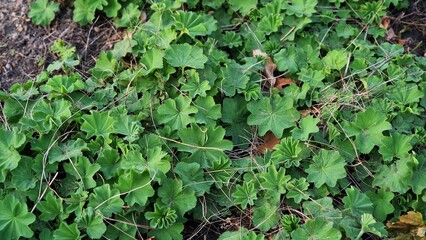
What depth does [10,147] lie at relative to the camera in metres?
2.78

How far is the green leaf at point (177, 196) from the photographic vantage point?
2729 mm

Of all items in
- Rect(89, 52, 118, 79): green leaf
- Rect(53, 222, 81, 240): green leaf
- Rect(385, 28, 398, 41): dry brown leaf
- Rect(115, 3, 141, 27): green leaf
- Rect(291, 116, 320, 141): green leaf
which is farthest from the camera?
Rect(385, 28, 398, 41): dry brown leaf

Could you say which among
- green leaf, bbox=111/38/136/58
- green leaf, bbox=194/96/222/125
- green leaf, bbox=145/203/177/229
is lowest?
green leaf, bbox=145/203/177/229

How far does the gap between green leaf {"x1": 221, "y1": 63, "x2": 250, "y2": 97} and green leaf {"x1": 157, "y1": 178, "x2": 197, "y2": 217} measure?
590 millimetres

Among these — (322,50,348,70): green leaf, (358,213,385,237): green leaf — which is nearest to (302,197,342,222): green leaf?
(358,213,385,237): green leaf

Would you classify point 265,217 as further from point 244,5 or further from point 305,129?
point 244,5

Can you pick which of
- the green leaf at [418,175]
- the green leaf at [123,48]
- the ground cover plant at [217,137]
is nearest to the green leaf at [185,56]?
the ground cover plant at [217,137]

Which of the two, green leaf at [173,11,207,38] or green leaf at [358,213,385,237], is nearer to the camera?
green leaf at [358,213,385,237]

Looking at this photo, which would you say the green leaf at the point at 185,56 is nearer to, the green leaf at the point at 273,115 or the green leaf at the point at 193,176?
the green leaf at the point at 273,115

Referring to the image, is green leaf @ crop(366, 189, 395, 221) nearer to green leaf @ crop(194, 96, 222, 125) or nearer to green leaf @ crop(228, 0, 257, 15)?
green leaf @ crop(194, 96, 222, 125)

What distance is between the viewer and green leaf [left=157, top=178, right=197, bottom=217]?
2729 millimetres

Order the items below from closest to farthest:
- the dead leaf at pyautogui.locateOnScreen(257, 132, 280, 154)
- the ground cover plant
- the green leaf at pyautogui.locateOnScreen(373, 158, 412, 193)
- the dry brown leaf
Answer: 1. the ground cover plant
2. the green leaf at pyautogui.locateOnScreen(373, 158, 412, 193)
3. the dead leaf at pyautogui.locateOnScreen(257, 132, 280, 154)
4. the dry brown leaf

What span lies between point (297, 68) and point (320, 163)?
0.64 metres

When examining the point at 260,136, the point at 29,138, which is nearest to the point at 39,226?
the point at 29,138
